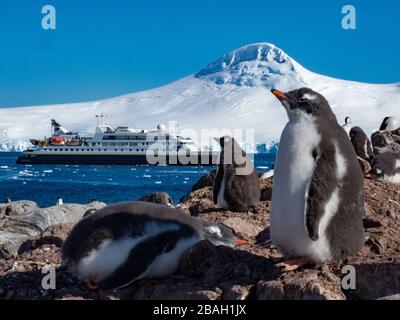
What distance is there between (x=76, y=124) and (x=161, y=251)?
19032cm

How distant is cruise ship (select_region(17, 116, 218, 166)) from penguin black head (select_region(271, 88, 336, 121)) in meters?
70.0

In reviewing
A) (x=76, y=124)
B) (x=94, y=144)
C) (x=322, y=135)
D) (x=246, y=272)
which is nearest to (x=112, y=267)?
(x=246, y=272)

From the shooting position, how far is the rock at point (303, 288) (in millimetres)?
3742

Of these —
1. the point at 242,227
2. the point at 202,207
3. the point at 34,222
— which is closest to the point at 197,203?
the point at 202,207

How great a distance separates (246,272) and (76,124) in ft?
625

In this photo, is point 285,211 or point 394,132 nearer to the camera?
point 285,211

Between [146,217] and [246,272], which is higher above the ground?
[146,217]

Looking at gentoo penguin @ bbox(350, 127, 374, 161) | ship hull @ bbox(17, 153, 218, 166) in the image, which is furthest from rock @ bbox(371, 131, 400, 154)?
ship hull @ bbox(17, 153, 218, 166)

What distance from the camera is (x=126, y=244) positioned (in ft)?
13.3

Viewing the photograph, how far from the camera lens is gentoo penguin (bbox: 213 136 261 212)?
7.68 meters

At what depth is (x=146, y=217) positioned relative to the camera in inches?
166

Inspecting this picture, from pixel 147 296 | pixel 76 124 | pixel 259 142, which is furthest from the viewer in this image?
pixel 76 124
